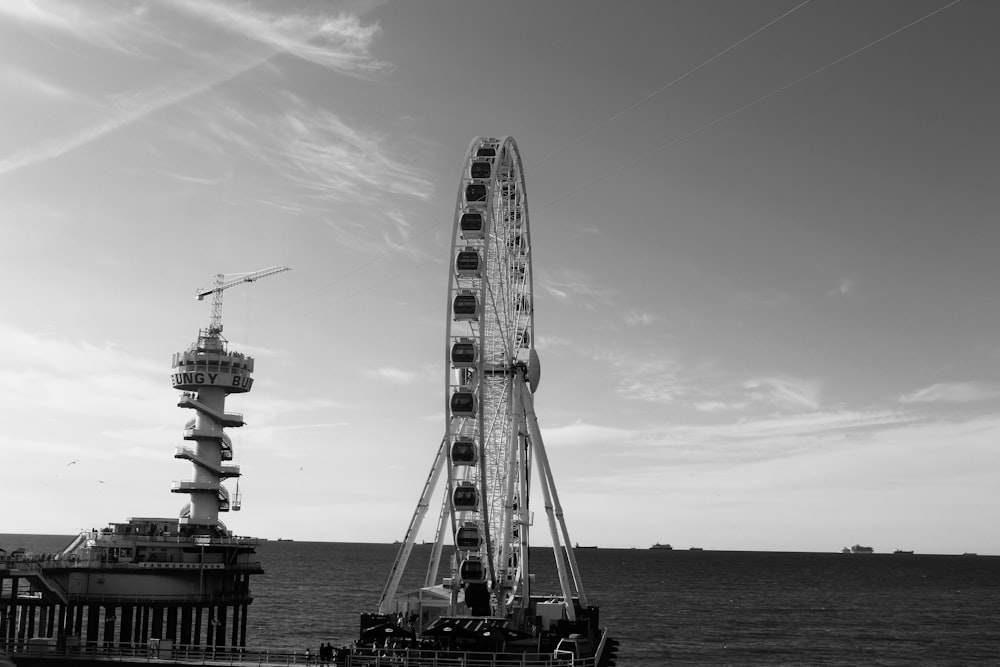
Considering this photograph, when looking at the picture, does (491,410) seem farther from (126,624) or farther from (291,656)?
(126,624)

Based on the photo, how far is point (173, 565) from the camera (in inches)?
3009

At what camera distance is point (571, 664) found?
182 feet

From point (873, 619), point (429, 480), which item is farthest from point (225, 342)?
point (873, 619)

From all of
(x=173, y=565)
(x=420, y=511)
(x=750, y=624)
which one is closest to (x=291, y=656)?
(x=420, y=511)

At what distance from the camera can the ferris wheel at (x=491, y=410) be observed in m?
62.2

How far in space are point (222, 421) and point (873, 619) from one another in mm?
100817

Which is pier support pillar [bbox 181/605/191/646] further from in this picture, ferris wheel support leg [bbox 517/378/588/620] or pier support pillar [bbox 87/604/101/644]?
ferris wheel support leg [bbox 517/378/588/620]

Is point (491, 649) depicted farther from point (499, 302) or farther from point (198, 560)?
point (198, 560)

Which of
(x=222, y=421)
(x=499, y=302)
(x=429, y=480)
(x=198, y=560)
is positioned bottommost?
(x=198, y=560)

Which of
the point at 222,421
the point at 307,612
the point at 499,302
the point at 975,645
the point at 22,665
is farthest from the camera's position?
the point at 307,612

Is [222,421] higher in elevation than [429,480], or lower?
higher

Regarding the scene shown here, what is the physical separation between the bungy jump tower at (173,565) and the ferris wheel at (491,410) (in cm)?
1773

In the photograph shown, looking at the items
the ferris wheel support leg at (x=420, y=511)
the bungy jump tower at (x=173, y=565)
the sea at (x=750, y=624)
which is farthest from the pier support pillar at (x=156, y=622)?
the ferris wheel support leg at (x=420, y=511)

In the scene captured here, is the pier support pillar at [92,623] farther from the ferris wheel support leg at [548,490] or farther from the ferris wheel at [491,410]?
the ferris wheel support leg at [548,490]
